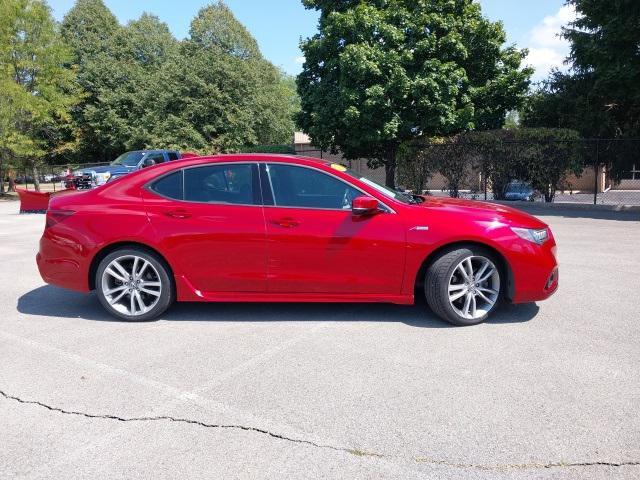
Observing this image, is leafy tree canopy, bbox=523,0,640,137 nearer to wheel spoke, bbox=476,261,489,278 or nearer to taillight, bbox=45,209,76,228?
wheel spoke, bbox=476,261,489,278

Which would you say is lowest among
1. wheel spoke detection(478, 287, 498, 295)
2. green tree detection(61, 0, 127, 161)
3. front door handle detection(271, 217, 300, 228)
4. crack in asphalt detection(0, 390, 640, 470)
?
crack in asphalt detection(0, 390, 640, 470)

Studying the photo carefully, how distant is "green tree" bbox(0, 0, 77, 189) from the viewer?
2453 cm

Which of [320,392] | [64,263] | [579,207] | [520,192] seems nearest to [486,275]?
[320,392]

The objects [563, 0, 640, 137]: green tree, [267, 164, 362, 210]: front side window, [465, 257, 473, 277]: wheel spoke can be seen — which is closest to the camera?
[465, 257, 473, 277]: wheel spoke

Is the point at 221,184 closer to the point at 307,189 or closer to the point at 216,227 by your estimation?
the point at 216,227

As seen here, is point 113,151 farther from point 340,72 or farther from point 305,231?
point 305,231

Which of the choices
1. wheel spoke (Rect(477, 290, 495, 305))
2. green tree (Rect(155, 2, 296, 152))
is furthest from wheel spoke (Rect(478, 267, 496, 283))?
green tree (Rect(155, 2, 296, 152))

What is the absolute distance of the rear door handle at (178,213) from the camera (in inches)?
194

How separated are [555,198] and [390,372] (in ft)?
47.7

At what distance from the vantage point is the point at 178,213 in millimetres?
4934

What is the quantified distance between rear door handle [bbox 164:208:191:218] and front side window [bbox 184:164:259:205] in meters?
0.14

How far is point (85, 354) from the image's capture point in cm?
422

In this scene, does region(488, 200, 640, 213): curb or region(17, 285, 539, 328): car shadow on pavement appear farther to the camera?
region(488, 200, 640, 213): curb

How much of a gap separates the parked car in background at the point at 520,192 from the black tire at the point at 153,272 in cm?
1429
